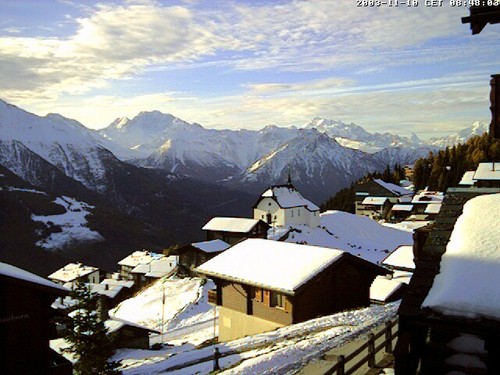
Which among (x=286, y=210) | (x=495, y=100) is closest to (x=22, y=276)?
(x=495, y=100)

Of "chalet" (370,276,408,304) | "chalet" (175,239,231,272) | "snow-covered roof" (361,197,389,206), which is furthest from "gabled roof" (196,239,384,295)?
"snow-covered roof" (361,197,389,206)

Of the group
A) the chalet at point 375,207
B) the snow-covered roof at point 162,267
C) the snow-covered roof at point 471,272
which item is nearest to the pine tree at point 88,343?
the snow-covered roof at point 471,272

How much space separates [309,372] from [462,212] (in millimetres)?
6045

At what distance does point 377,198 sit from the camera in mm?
106125

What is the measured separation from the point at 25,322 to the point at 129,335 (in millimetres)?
16337

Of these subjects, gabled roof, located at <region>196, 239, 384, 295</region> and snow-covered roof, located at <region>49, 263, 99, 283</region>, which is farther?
→ snow-covered roof, located at <region>49, 263, 99, 283</region>

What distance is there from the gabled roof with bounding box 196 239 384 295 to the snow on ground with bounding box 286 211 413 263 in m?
33.9

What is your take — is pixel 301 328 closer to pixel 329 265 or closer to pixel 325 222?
pixel 329 265

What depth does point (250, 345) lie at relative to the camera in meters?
19.1

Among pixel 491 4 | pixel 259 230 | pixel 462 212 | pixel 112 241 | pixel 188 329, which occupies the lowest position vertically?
pixel 112 241

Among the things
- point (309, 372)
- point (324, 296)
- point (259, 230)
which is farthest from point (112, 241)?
point (309, 372)

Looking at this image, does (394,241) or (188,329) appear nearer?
(188,329)

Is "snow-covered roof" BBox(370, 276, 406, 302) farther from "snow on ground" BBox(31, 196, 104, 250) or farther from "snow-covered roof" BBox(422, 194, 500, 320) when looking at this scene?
"snow on ground" BBox(31, 196, 104, 250)

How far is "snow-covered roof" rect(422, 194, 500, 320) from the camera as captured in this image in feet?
22.5
